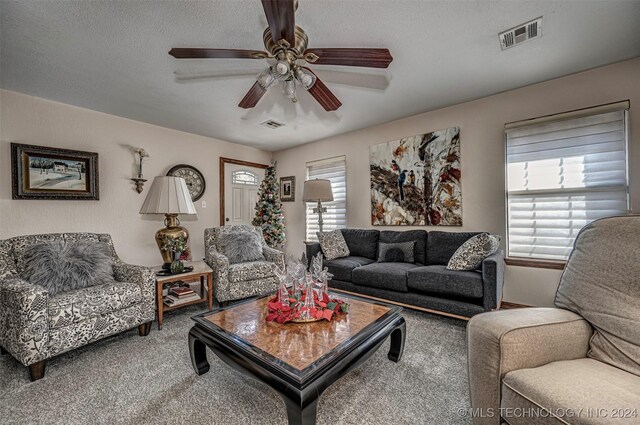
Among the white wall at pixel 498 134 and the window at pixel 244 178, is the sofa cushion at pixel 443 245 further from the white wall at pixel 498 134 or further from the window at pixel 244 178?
the window at pixel 244 178

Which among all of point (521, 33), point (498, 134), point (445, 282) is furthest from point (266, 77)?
point (498, 134)

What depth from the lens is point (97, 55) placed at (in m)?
2.21

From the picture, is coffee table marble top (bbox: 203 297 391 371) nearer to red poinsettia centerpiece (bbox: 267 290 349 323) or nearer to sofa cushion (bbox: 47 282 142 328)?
red poinsettia centerpiece (bbox: 267 290 349 323)

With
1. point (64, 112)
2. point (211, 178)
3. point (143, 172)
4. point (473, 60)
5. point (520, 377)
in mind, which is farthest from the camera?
point (211, 178)

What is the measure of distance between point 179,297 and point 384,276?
7.50ft

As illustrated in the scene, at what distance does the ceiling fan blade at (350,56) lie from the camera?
1.60 metres

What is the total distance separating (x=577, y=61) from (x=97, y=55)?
4.17 m

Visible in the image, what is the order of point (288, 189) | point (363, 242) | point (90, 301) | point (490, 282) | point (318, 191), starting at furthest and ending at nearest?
point (288, 189)
point (318, 191)
point (363, 242)
point (490, 282)
point (90, 301)

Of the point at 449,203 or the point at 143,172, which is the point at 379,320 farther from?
the point at 143,172

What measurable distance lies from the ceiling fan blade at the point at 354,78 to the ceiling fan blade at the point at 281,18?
968 mm

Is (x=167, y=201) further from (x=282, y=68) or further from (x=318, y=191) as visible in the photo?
(x=282, y=68)

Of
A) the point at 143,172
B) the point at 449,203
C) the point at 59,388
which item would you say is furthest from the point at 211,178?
the point at 449,203

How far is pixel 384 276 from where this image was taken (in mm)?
2988

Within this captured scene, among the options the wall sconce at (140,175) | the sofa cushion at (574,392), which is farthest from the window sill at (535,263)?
the wall sconce at (140,175)
